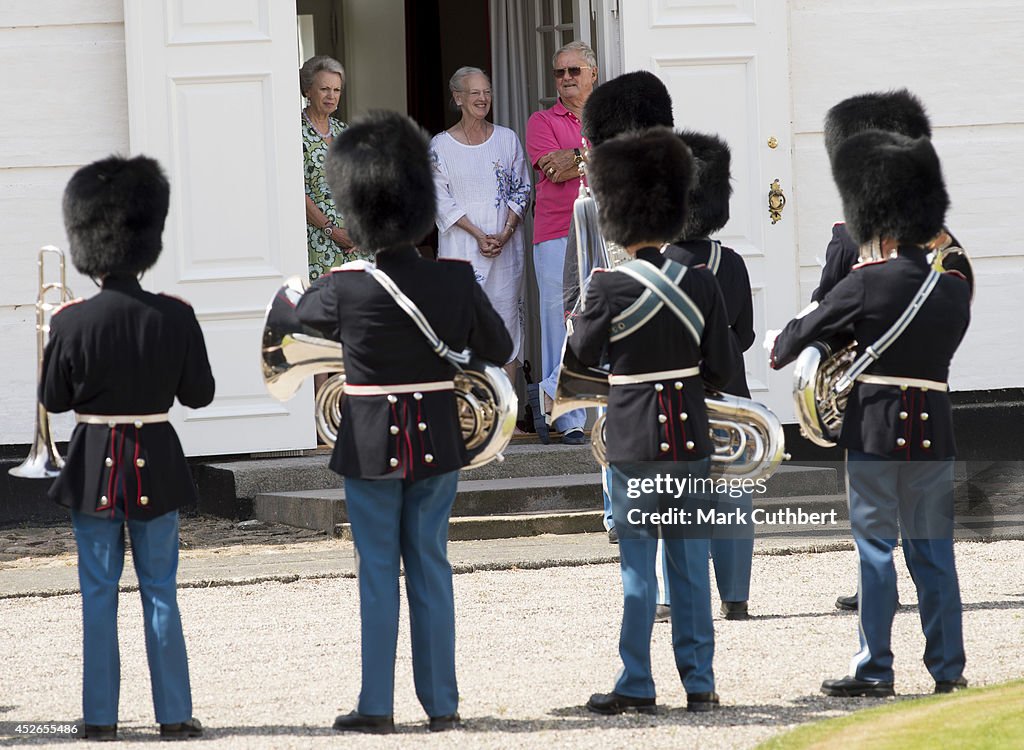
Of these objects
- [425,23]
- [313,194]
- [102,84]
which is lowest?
[313,194]

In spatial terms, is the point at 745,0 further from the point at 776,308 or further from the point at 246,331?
the point at 246,331

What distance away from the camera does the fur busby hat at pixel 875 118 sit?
20.1 feet

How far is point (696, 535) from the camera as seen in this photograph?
4.77 metres

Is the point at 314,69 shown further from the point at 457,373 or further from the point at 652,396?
the point at 652,396

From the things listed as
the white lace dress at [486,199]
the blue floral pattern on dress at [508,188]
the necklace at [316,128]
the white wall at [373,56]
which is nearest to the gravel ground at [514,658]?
the white lace dress at [486,199]

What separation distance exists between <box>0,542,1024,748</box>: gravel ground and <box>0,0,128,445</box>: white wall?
2.15 m

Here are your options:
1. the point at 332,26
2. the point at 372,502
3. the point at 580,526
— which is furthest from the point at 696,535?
the point at 332,26

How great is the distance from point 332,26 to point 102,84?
5.17 meters

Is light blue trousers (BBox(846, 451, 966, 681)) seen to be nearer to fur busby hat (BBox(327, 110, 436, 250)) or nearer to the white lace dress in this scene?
fur busby hat (BBox(327, 110, 436, 250))

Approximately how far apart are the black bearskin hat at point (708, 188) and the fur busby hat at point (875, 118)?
391mm

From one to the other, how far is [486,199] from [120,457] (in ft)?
14.8

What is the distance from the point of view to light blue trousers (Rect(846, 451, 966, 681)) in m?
4.81

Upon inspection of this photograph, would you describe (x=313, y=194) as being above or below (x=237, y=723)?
above

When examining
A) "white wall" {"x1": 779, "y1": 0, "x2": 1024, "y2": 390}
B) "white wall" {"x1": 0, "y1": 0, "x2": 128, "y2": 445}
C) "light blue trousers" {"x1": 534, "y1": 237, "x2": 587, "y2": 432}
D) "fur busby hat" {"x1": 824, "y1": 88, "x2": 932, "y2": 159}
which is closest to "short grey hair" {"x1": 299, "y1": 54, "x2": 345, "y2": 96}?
"white wall" {"x1": 0, "y1": 0, "x2": 128, "y2": 445}
